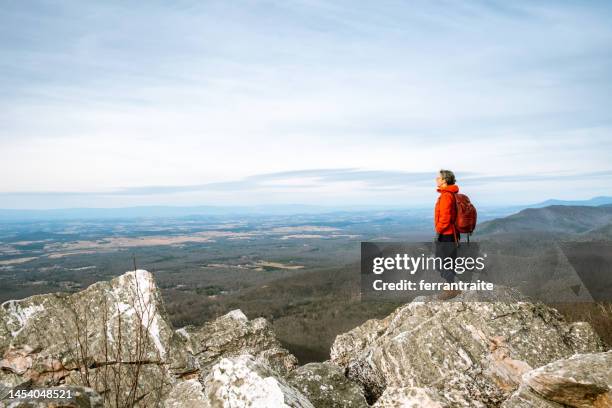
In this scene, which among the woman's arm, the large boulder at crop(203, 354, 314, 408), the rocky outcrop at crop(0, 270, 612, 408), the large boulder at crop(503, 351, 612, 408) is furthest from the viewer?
the woman's arm

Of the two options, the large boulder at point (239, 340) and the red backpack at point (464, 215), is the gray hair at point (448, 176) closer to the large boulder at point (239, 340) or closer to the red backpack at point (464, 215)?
the red backpack at point (464, 215)

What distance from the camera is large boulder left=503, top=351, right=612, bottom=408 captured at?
A: 540cm

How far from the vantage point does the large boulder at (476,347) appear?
7484mm

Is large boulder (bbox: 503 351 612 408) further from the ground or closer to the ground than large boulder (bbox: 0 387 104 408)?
closer to the ground

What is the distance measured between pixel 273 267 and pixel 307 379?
467 ft

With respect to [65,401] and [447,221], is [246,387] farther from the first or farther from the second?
[447,221]

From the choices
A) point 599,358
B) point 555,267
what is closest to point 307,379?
point 599,358

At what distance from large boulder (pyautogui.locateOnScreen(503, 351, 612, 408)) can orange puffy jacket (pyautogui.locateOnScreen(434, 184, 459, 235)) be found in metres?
4.98

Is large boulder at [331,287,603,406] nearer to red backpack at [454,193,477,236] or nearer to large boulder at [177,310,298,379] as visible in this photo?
red backpack at [454,193,477,236]

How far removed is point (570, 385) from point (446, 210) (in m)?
5.54

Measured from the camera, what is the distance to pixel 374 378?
866 cm

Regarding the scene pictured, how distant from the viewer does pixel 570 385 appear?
5527mm

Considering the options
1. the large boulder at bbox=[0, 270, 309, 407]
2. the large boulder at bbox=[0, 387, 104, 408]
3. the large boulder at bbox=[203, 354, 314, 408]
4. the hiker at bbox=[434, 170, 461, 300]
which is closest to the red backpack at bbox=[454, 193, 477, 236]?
the hiker at bbox=[434, 170, 461, 300]

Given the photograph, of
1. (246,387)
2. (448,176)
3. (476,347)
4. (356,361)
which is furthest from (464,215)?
(246,387)
